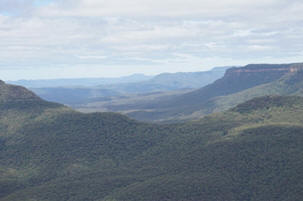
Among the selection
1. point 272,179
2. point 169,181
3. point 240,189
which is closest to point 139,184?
point 169,181

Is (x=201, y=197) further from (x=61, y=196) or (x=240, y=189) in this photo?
(x=61, y=196)

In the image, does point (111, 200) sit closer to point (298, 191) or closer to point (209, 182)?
point (209, 182)

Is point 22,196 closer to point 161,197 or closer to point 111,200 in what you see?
point 111,200

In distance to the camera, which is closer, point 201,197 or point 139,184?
point 201,197

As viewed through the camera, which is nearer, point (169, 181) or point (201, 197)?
point (201, 197)

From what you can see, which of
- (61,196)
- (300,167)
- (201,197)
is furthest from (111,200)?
(300,167)

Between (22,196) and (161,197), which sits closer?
(161,197)

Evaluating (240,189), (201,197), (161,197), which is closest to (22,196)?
(161,197)
